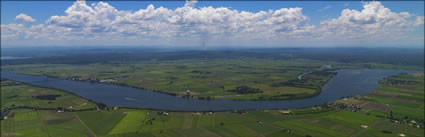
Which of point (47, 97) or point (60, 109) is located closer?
point (60, 109)

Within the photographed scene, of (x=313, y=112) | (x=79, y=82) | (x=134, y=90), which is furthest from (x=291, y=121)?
(x=79, y=82)

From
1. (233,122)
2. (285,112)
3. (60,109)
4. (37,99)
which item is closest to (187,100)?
(233,122)

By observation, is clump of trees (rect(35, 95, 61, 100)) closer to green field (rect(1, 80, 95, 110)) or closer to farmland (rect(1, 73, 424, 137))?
green field (rect(1, 80, 95, 110))

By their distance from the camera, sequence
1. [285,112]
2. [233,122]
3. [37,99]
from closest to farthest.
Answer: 1. [233,122]
2. [285,112]
3. [37,99]

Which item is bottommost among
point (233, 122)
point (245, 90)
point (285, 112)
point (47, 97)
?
point (233, 122)

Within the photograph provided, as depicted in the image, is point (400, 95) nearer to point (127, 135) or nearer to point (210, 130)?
point (210, 130)

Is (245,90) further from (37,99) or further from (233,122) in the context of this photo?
(37,99)

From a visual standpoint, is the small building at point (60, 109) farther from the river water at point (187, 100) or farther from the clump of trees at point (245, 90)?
the clump of trees at point (245, 90)

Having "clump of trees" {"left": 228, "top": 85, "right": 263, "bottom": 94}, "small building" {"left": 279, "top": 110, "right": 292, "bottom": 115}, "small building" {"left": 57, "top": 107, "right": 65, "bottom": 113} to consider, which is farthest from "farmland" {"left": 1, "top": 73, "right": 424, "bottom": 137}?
"clump of trees" {"left": 228, "top": 85, "right": 263, "bottom": 94}
